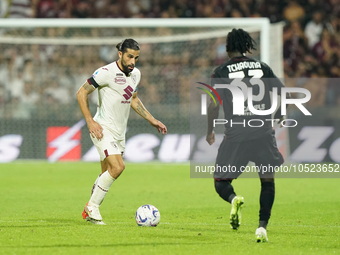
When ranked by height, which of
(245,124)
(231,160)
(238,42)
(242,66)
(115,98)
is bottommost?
(231,160)

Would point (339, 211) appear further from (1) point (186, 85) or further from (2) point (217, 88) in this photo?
(1) point (186, 85)

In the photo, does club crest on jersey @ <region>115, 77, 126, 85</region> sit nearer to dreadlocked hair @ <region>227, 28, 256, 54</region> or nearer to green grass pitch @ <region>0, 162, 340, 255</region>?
dreadlocked hair @ <region>227, 28, 256, 54</region>

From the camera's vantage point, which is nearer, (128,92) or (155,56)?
(128,92)

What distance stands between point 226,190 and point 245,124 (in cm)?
67

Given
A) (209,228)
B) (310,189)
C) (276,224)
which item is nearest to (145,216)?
(209,228)

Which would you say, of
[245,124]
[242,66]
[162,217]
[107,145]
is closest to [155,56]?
[162,217]

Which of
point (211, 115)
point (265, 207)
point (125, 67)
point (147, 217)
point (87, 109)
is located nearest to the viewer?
point (265, 207)

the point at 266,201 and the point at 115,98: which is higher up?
the point at 115,98

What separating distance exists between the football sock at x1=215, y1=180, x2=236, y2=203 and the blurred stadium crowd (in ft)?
29.4

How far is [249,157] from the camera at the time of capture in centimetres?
513

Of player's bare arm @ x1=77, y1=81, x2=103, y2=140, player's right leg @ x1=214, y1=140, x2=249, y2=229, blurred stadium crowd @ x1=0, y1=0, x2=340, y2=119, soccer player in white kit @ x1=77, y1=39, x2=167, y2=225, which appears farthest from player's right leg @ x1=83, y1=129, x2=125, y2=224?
blurred stadium crowd @ x1=0, y1=0, x2=340, y2=119

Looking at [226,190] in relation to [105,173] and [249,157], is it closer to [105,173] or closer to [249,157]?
[249,157]

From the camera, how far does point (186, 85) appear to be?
1500cm

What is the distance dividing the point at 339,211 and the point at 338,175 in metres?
5.52
